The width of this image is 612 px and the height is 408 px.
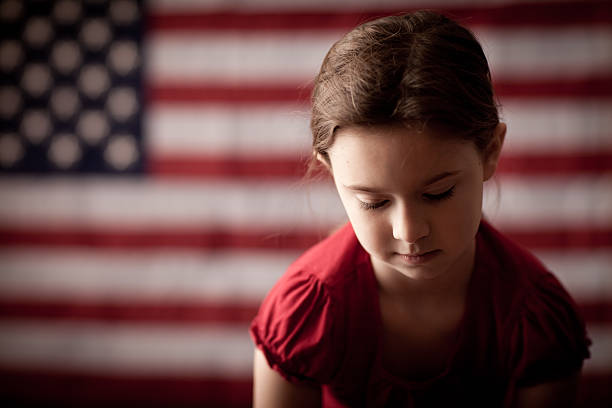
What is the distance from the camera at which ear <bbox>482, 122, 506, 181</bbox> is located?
2.11ft

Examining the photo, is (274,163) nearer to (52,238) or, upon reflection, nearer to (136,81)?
(136,81)

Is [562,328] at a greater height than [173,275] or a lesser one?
greater

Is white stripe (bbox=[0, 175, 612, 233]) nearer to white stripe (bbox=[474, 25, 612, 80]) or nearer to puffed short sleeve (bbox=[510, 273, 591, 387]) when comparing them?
white stripe (bbox=[474, 25, 612, 80])

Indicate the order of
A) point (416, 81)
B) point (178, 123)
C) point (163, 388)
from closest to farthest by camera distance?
point (416, 81), point (178, 123), point (163, 388)

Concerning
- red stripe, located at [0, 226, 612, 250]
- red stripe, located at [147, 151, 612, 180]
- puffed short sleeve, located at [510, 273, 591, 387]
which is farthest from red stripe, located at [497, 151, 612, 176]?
puffed short sleeve, located at [510, 273, 591, 387]

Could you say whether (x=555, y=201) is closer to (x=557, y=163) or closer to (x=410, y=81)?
(x=557, y=163)

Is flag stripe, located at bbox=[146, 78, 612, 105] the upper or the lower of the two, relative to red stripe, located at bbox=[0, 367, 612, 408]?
upper

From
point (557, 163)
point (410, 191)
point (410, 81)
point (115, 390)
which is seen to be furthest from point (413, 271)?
point (115, 390)

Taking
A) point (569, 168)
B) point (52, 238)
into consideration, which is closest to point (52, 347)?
point (52, 238)

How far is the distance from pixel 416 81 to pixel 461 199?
0.15 meters

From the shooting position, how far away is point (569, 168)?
1350mm

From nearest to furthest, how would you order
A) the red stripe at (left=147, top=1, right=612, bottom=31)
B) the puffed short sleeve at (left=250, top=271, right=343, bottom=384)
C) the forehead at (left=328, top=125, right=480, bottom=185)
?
the forehead at (left=328, top=125, right=480, bottom=185)
the puffed short sleeve at (left=250, top=271, right=343, bottom=384)
the red stripe at (left=147, top=1, right=612, bottom=31)

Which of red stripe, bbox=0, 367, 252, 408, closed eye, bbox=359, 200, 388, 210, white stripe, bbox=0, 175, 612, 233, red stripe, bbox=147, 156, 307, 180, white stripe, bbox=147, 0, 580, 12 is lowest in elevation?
red stripe, bbox=0, 367, 252, 408

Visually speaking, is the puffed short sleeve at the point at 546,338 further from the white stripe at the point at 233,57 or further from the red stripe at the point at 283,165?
the white stripe at the point at 233,57
